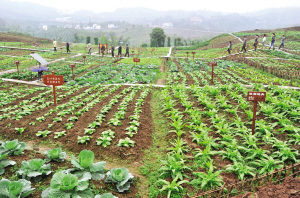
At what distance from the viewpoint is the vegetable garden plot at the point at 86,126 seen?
571 centimetres

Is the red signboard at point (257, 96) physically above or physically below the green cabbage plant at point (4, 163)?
above

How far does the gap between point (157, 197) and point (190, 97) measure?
6.89 m

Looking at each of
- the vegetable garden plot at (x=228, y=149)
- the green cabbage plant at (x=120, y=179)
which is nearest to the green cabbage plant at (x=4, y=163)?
the green cabbage plant at (x=120, y=179)

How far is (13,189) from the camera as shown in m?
3.41

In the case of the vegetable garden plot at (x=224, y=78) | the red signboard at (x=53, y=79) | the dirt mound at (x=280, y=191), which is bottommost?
the dirt mound at (x=280, y=191)

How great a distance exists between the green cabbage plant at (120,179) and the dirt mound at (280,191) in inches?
84.0

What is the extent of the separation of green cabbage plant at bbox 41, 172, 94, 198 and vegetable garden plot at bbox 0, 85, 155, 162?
1.73 metres

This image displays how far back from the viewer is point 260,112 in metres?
7.87

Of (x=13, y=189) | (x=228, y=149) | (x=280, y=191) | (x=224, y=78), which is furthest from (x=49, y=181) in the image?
(x=224, y=78)

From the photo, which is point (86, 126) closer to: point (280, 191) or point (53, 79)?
point (53, 79)

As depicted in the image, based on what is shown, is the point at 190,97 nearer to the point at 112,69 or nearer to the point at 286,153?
the point at 286,153

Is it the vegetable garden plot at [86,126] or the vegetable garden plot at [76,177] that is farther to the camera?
the vegetable garden plot at [86,126]

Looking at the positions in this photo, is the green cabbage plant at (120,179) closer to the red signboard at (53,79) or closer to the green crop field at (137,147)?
the green crop field at (137,147)

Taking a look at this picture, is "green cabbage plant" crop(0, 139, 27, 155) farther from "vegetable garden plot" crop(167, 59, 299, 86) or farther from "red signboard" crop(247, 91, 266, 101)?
"vegetable garden plot" crop(167, 59, 299, 86)
